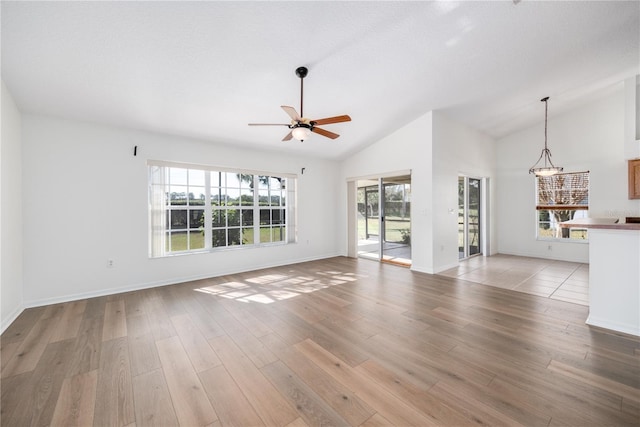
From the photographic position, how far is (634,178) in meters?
4.95

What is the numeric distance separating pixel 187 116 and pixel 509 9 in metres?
4.16

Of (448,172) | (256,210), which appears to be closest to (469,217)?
(448,172)

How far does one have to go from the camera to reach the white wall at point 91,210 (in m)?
3.40

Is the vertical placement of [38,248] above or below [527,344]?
above

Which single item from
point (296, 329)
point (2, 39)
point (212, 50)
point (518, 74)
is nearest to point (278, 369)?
point (296, 329)

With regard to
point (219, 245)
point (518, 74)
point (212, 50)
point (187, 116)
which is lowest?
point (219, 245)

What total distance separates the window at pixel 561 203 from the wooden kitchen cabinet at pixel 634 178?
2.34 ft

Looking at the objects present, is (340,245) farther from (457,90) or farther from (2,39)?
(2,39)

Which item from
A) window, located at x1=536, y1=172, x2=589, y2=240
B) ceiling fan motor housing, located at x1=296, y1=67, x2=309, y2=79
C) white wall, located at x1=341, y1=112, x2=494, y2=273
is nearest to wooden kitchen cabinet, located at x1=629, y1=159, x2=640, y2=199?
window, located at x1=536, y1=172, x2=589, y2=240

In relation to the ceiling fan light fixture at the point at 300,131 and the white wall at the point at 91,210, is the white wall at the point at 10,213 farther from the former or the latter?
the ceiling fan light fixture at the point at 300,131

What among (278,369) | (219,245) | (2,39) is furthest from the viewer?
(219,245)

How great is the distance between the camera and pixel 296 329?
2705 millimetres

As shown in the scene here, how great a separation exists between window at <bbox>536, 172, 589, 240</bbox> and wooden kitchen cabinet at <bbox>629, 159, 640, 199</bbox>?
28.1 inches

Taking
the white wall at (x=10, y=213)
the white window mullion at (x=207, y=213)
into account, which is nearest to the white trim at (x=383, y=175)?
the white window mullion at (x=207, y=213)
